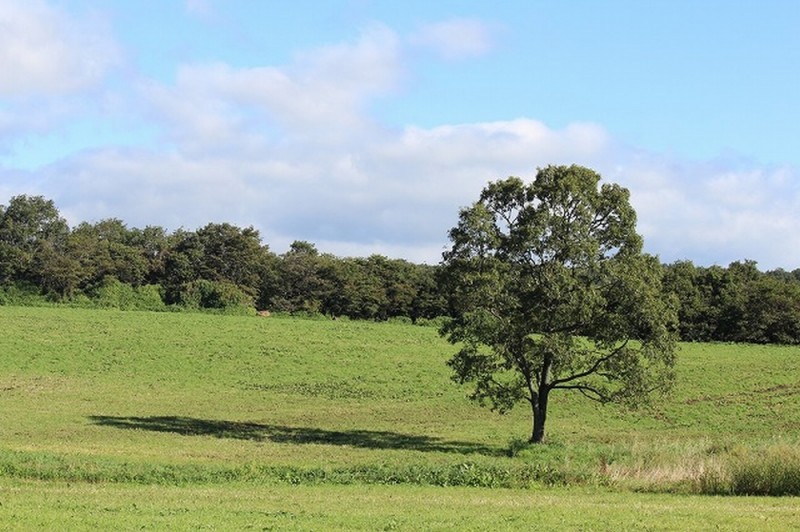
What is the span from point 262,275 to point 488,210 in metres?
94.1

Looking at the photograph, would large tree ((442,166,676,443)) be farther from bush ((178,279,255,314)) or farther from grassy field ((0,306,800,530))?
bush ((178,279,255,314))

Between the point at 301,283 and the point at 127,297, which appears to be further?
the point at 301,283

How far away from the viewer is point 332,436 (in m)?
41.4

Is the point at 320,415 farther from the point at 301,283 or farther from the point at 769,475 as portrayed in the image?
the point at 301,283

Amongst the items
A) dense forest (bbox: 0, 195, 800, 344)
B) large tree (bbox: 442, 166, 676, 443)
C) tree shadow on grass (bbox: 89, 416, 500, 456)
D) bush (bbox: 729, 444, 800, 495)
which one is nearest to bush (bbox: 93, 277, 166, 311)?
dense forest (bbox: 0, 195, 800, 344)

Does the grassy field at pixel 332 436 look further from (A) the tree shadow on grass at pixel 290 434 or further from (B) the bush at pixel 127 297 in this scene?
(B) the bush at pixel 127 297

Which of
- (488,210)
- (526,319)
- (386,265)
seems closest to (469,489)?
(526,319)

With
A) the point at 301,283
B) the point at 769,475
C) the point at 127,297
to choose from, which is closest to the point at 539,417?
the point at 769,475

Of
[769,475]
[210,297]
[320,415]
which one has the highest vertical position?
[210,297]

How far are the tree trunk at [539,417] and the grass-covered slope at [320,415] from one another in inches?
58.5

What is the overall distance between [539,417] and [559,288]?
641 cm

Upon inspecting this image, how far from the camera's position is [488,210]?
41062mm

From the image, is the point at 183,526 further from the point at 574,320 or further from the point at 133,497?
the point at 574,320

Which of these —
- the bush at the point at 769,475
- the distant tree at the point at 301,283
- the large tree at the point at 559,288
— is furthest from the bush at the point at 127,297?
the bush at the point at 769,475
